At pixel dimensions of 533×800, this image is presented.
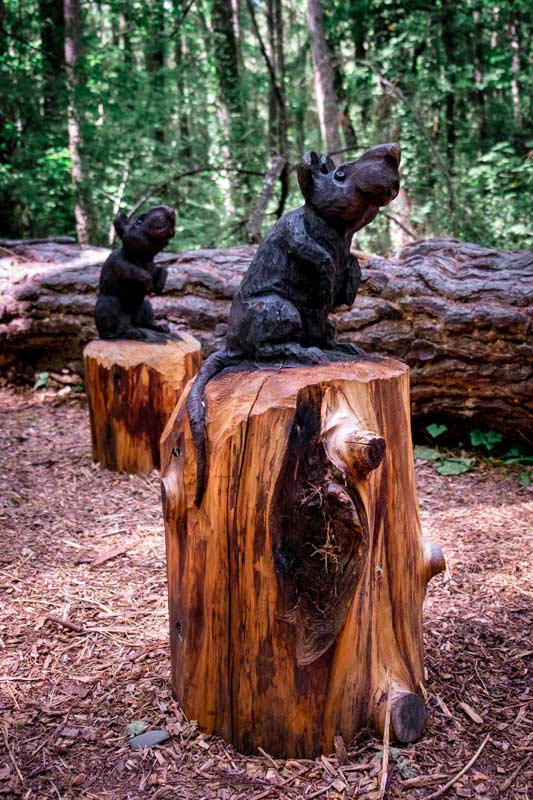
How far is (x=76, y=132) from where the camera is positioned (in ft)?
29.7

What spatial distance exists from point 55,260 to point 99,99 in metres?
2.86

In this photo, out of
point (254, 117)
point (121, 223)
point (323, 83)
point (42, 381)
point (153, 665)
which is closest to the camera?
point (153, 665)

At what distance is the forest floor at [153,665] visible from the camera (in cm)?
215

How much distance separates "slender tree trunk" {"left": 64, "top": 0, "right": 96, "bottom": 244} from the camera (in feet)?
28.9

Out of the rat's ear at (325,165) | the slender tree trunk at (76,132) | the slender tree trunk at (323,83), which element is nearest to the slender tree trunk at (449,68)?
the slender tree trunk at (323,83)

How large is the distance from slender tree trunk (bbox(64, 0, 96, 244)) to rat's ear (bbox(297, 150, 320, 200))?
7.35 meters

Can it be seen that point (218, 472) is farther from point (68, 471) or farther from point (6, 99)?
point (6, 99)

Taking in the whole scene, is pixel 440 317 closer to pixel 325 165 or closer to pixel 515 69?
pixel 325 165

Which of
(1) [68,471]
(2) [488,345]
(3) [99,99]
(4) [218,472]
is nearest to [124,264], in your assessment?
(1) [68,471]

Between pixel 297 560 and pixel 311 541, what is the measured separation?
9 centimetres

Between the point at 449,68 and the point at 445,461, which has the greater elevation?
the point at 449,68

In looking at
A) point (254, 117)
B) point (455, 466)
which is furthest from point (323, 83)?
point (455, 466)

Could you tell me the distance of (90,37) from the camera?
9094 millimetres

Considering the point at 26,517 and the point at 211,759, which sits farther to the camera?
the point at 26,517
